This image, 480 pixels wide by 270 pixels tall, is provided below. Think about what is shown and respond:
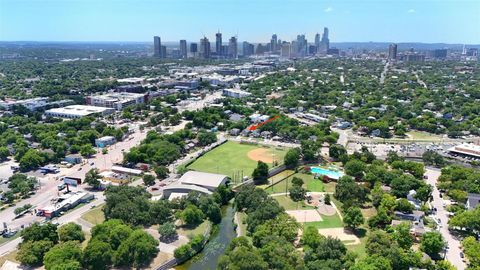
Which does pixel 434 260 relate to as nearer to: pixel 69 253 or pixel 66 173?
pixel 69 253

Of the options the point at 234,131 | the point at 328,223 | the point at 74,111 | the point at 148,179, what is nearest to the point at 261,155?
the point at 234,131

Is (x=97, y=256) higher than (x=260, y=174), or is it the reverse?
(x=97, y=256)

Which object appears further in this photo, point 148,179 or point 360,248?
point 148,179

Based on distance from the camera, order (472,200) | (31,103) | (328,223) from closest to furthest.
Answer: (328,223) → (472,200) → (31,103)

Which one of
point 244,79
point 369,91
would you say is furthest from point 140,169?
point 244,79

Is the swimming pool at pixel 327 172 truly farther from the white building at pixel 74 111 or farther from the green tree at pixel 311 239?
the white building at pixel 74 111

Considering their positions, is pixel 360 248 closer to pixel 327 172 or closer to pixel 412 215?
pixel 412 215
